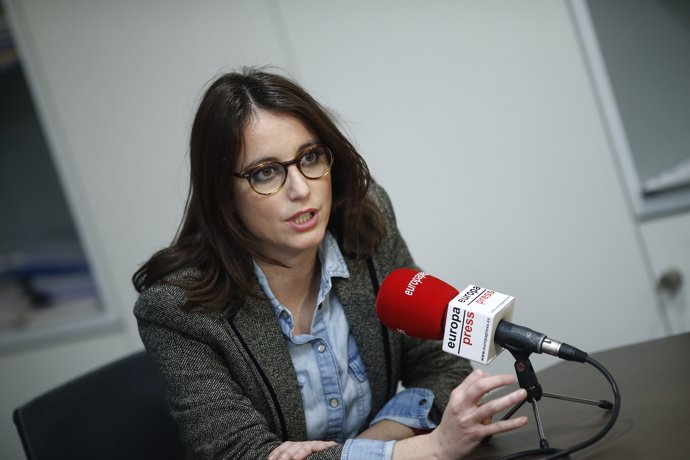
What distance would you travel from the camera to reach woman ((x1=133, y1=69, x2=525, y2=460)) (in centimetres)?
130

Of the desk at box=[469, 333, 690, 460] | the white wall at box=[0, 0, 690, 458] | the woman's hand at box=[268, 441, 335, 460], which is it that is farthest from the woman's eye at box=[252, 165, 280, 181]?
the white wall at box=[0, 0, 690, 458]

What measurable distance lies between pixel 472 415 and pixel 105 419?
0.83m

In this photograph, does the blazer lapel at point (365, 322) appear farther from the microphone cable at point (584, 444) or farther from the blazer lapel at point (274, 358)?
the microphone cable at point (584, 444)

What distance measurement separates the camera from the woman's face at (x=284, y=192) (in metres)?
1.31

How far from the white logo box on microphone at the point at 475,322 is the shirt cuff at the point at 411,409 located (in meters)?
0.34

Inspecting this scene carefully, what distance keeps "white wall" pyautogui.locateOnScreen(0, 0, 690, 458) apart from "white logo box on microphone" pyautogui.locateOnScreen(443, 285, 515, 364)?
1.30 metres

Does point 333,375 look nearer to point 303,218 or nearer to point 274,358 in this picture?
point 274,358

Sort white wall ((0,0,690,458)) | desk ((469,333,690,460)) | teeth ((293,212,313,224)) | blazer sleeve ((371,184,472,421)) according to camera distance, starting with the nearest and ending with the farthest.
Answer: desk ((469,333,690,460))
teeth ((293,212,313,224))
blazer sleeve ((371,184,472,421))
white wall ((0,0,690,458))

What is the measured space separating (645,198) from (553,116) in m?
0.40

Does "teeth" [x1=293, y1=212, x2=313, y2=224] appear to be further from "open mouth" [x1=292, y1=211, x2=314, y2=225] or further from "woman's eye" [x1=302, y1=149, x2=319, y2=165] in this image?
"woman's eye" [x1=302, y1=149, x2=319, y2=165]

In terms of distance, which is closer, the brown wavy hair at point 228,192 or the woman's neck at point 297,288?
the brown wavy hair at point 228,192

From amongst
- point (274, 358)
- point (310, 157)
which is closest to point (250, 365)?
point (274, 358)

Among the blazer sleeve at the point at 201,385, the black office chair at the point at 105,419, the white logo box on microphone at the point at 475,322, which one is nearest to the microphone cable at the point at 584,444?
the white logo box on microphone at the point at 475,322

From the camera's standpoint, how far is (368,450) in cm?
116
